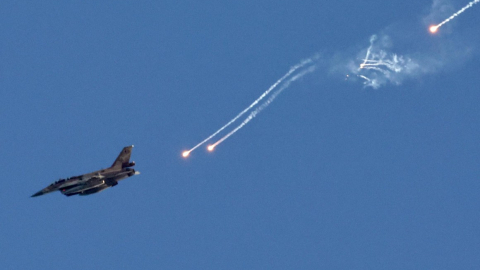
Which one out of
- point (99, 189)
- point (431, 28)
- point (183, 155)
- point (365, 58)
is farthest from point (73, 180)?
point (431, 28)

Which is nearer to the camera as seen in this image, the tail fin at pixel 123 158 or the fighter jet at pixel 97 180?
the fighter jet at pixel 97 180

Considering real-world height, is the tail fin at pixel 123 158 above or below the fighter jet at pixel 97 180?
above

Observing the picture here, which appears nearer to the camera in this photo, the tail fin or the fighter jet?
the fighter jet

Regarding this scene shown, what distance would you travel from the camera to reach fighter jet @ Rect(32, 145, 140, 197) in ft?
366

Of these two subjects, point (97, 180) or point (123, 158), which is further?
point (123, 158)

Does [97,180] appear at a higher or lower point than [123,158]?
lower

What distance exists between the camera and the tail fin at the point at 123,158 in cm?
11331

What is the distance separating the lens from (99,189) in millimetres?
112000

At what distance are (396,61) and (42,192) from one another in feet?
164

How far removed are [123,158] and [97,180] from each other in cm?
458

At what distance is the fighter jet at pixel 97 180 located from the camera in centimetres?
11169

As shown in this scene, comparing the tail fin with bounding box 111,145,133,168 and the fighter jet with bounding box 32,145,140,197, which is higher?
the tail fin with bounding box 111,145,133,168

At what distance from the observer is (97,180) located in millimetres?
111688

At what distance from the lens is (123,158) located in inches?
4476
